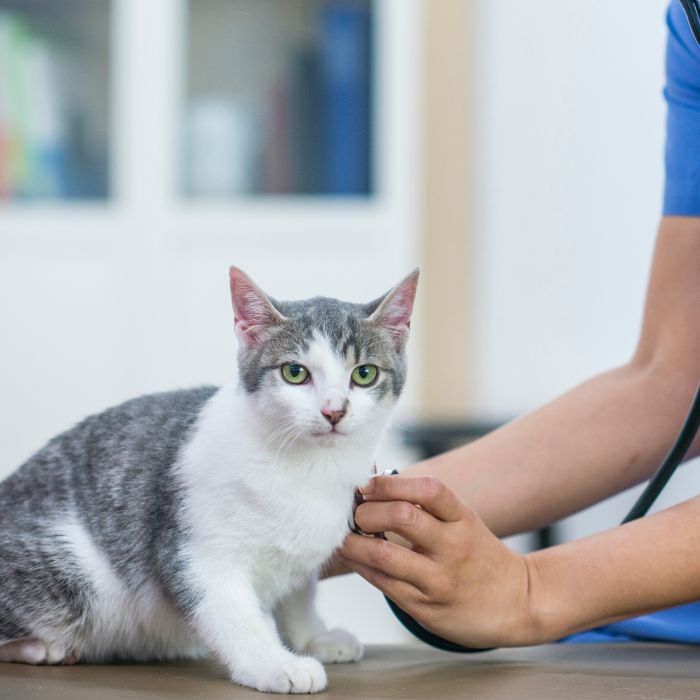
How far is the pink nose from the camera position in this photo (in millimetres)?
1028

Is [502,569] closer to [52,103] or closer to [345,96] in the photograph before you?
[345,96]

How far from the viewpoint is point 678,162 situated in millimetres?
1300

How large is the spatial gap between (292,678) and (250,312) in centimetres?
38

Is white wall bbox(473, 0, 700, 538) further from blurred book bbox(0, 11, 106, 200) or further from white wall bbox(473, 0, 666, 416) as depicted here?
blurred book bbox(0, 11, 106, 200)

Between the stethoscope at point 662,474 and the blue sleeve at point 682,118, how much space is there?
0.20 ft

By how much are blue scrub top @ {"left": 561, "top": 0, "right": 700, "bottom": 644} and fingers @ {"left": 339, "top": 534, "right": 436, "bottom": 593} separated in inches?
13.2

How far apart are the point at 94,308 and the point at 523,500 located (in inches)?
74.6

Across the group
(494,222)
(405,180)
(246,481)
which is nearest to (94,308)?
(405,180)

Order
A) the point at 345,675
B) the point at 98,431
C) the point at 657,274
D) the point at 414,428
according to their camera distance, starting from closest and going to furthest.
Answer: the point at 345,675, the point at 98,431, the point at 657,274, the point at 414,428

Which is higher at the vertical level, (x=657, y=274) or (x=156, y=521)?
(x=657, y=274)

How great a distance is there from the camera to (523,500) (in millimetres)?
1259

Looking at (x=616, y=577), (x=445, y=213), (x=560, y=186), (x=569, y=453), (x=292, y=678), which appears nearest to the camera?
(x=292, y=678)

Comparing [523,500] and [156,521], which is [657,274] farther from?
[156,521]

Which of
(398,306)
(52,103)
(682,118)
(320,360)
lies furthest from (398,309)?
(52,103)
